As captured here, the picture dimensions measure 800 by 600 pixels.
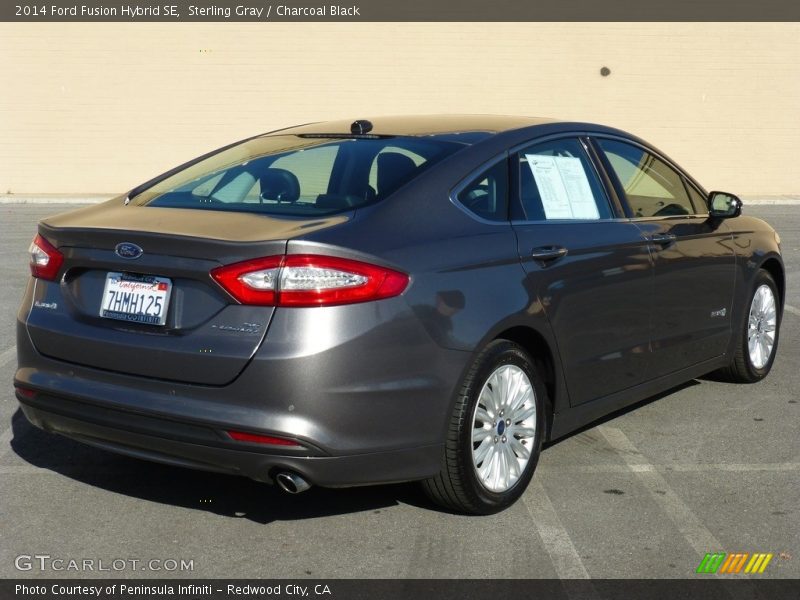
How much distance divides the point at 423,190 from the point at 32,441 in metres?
2.54

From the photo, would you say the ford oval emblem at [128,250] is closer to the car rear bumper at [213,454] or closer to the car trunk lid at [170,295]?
the car trunk lid at [170,295]

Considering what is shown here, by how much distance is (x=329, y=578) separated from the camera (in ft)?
13.4

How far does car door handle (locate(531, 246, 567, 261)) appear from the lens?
4.85m

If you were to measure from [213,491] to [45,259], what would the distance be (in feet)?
4.12

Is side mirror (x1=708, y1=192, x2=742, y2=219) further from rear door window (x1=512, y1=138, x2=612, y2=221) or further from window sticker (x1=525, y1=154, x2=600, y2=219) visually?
window sticker (x1=525, y1=154, x2=600, y2=219)

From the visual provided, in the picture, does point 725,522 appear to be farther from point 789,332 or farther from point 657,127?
point 657,127

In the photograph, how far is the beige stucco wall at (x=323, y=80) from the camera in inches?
858

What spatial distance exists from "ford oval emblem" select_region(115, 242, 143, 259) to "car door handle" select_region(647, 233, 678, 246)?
262 centimetres

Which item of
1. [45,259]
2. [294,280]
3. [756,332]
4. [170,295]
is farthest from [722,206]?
[45,259]

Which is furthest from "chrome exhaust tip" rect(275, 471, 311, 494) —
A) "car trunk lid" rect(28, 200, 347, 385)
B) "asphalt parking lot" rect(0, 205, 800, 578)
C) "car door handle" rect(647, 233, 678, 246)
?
"car door handle" rect(647, 233, 678, 246)

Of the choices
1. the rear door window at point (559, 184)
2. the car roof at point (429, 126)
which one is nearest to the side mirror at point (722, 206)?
the rear door window at point (559, 184)

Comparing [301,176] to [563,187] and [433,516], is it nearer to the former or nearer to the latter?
[563,187]

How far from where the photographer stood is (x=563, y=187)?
5.30m

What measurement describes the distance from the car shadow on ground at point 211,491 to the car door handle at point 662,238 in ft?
5.85
